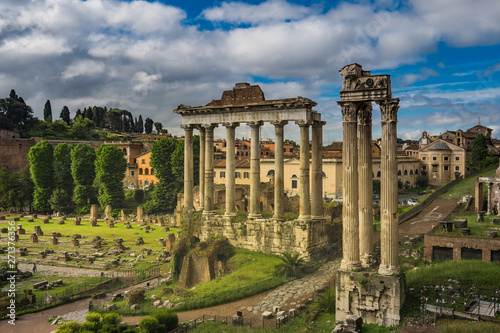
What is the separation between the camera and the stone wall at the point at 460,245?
2286 centimetres

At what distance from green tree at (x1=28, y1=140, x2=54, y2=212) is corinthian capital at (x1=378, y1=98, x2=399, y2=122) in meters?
55.2

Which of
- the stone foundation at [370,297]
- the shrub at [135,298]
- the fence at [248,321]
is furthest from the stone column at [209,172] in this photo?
the stone foundation at [370,297]

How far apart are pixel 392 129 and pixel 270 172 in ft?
139

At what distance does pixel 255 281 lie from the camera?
75.1ft

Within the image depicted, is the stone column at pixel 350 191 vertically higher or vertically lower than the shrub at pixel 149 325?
higher

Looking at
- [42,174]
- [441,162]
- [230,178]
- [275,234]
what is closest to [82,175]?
[42,174]

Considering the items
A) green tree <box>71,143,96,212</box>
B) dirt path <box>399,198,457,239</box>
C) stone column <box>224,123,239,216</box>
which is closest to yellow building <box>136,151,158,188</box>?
green tree <box>71,143,96,212</box>

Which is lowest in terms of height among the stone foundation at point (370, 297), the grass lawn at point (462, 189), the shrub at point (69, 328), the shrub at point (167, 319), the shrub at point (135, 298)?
the shrub at point (135, 298)

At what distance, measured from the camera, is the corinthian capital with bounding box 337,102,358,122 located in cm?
Result: 1583

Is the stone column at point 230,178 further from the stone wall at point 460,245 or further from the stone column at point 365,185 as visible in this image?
the stone column at point 365,185

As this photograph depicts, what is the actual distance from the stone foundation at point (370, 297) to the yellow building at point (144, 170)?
5899 centimetres

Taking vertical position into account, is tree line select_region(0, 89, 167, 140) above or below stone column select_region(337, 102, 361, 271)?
above

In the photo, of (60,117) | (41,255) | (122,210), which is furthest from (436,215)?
(60,117)

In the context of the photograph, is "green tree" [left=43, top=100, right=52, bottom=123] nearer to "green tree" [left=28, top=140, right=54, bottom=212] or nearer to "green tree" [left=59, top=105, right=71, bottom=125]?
"green tree" [left=59, top=105, right=71, bottom=125]
